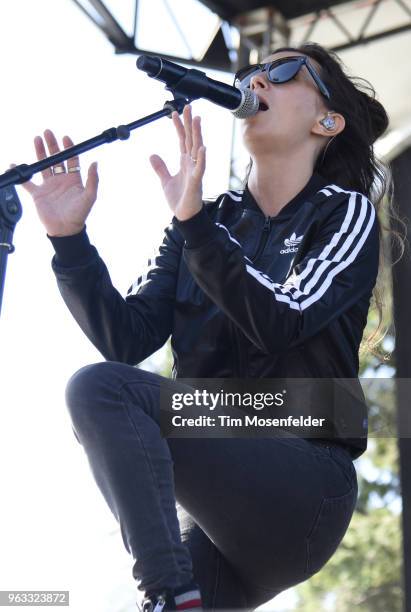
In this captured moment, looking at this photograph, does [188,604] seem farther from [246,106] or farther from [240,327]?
[246,106]

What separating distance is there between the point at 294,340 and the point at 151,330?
1.48 ft

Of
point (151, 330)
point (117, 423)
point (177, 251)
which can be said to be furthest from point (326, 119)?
point (117, 423)

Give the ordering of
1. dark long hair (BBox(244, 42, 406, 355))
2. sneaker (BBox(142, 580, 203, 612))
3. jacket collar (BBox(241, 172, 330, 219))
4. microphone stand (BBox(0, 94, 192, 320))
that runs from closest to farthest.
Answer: sneaker (BBox(142, 580, 203, 612)) → microphone stand (BBox(0, 94, 192, 320)) → jacket collar (BBox(241, 172, 330, 219)) → dark long hair (BBox(244, 42, 406, 355))

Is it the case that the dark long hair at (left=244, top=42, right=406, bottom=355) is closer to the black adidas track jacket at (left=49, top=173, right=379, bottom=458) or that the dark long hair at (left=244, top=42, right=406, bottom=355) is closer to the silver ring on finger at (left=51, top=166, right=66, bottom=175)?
the black adidas track jacket at (left=49, top=173, right=379, bottom=458)

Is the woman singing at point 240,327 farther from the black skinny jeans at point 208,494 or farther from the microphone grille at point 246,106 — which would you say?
the microphone grille at point 246,106

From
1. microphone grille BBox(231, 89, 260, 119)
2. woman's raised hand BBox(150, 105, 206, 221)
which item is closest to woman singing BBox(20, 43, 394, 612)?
woman's raised hand BBox(150, 105, 206, 221)

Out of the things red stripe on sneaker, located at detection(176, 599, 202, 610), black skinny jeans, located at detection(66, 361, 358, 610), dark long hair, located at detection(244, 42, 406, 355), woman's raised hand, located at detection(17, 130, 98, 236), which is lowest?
Result: red stripe on sneaker, located at detection(176, 599, 202, 610)

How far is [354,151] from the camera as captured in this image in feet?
9.02

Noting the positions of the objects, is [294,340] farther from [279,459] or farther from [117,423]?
[117,423]

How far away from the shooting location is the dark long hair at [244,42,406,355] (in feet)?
8.86

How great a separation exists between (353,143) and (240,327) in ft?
3.10

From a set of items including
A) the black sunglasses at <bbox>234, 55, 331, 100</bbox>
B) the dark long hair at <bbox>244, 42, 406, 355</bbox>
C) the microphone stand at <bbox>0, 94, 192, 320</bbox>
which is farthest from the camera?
the dark long hair at <bbox>244, 42, 406, 355</bbox>

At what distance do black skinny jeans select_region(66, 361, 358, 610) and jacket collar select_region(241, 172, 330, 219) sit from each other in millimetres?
612

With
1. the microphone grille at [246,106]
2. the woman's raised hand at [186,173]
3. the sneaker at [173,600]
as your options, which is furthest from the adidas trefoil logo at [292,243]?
the sneaker at [173,600]
